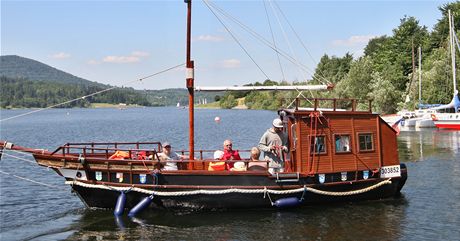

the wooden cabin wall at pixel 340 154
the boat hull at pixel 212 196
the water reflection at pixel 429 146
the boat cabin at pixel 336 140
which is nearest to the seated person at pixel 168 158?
the boat hull at pixel 212 196

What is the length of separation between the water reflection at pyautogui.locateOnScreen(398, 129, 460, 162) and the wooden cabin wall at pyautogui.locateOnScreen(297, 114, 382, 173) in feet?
47.4

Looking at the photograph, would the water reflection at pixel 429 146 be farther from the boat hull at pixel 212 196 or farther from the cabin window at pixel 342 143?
the boat hull at pixel 212 196

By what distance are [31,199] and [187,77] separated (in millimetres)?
8469

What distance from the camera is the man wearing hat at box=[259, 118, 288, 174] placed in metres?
17.2

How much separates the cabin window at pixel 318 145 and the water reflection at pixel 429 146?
16.0 meters

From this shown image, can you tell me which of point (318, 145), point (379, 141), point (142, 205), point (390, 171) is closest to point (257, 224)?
point (318, 145)

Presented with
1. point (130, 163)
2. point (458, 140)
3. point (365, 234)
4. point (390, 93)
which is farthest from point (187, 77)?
point (390, 93)

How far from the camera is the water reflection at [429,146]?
33.0 metres

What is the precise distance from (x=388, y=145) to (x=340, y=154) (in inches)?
86.2

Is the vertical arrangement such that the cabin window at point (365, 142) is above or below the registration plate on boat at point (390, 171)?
above

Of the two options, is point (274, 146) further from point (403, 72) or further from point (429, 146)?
point (403, 72)

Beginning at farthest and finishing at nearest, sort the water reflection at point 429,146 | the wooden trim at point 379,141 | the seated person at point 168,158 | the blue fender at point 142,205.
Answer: the water reflection at point 429,146, the wooden trim at point 379,141, the seated person at point 168,158, the blue fender at point 142,205

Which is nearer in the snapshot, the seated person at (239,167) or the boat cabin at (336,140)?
the seated person at (239,167)

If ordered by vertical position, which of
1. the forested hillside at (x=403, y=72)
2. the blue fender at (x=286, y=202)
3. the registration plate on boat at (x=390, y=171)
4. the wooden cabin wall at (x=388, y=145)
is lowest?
the blue fender at (x=286, y=202)
